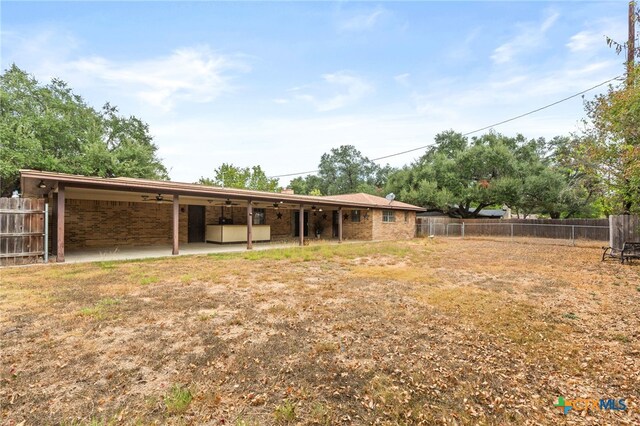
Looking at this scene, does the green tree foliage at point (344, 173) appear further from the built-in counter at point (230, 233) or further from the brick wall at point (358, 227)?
the built-in counter at point (230, 233)

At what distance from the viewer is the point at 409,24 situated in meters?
11.5

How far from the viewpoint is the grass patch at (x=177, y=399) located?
2.21 m

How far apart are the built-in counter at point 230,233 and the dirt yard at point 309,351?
7.69m

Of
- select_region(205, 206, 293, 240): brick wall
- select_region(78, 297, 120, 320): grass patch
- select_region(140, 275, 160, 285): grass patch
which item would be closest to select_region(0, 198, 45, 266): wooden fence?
select_region(140, 275, 160, 285): grass patch

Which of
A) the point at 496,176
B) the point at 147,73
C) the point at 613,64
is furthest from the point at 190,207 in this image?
the point at 496,176

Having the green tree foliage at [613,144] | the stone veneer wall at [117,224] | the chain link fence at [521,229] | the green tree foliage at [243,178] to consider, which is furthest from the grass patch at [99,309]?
the green tree foliage at [243,178]

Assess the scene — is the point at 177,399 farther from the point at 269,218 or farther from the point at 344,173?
the point at 344,173

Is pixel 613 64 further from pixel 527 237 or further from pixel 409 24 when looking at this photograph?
pixel 527 237

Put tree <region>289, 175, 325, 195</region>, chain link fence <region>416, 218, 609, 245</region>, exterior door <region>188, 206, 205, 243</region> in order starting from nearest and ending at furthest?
1. exterior door <region>188, 206, 205, 243</region>
2. chain link fence <region>416, 218, 609, 245</region>
3. tree <region>289, 175, 325, 195</region>

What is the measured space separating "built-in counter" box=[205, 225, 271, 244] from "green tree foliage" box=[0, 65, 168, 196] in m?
10.9

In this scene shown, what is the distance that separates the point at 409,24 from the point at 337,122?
9.76 metres

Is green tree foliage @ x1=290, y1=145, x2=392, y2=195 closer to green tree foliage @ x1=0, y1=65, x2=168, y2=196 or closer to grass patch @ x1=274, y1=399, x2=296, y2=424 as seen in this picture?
green tree foliage @ x1=0, y1=65, x2=168, y2=196

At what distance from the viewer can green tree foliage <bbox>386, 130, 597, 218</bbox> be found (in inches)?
878

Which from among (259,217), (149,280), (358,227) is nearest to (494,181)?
(358,227)
